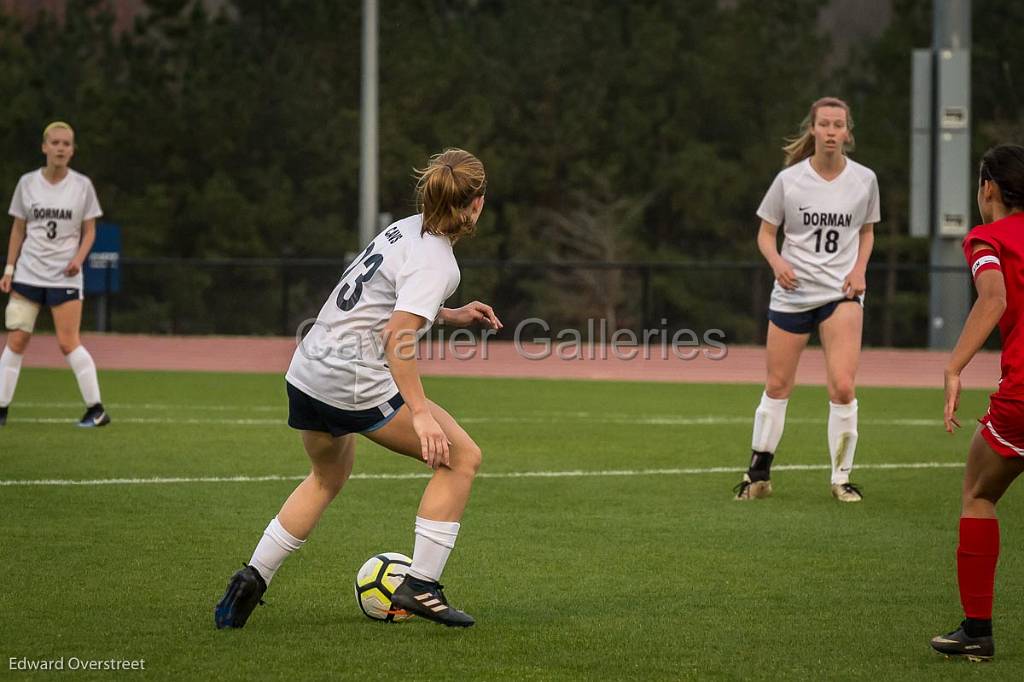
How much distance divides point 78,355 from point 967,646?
8294 mm

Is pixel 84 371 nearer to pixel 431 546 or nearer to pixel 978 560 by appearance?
pixel 431 546

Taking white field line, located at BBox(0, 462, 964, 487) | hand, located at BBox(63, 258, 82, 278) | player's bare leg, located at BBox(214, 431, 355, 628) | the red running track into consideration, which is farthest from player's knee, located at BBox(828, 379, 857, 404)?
the red running track

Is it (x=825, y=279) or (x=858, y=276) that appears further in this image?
(x=825, y=279)

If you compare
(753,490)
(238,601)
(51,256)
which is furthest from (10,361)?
(238,601)

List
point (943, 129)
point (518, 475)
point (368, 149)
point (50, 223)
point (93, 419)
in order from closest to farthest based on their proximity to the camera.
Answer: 1. point (518, 475)
2. point (50, 223)
3. point (93, 419)
4. point (368, 149)
5. point (943, 129)

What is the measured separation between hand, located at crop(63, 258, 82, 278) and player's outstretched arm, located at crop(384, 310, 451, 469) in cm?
680

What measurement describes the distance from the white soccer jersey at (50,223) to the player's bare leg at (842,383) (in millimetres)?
5856

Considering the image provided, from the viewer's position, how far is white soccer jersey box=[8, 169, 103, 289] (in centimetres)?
1154

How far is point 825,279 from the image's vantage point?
869 cm

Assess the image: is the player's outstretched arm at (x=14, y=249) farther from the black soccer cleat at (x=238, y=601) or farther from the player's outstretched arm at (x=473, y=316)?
the black soccer cleat at (x=238, y=601)

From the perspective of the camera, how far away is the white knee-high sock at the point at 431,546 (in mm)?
5426

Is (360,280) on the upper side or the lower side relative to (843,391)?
upper

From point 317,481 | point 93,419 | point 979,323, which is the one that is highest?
point 979,323

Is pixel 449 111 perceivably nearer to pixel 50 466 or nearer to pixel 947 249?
pixel 947 249
